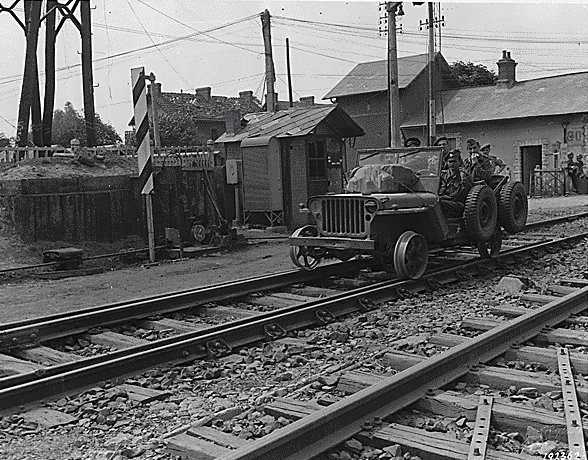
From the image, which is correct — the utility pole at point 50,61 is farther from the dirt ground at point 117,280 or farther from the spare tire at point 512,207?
the spare tire at point 512,207

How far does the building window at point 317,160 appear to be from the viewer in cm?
1867

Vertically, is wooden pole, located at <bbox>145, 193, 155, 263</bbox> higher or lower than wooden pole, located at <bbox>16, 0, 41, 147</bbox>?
lower

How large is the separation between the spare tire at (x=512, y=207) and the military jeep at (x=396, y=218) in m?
0.02

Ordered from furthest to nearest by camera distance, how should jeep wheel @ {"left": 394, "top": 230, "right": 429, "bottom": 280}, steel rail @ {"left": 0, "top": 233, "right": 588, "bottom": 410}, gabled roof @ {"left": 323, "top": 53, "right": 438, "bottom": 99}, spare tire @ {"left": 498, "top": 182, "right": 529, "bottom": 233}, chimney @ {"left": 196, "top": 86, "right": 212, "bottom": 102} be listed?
chimney @ {"left": 196, "top": 86, "right": 212, "bottom": 102} < gabled roof @ {"left": 323, "top": 53, "right": 438, "bottom": 99} < spare tire @ {"left": 498, "top": 182, "right": 529, "bottom": 233} < jeep wheel @ {"left": 394, "top": 230, "right": 429, "bottom": 280} < steel rail @ {"left": 0, "top": 233, "right": 588, "bottom": 410}

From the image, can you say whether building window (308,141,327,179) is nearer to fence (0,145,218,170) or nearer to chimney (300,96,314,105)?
fence (0,145,218,170)

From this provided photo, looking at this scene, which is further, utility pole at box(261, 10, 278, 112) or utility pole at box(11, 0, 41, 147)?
utility pole at box(261, 10, 278, 112)

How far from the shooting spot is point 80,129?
44.8 meters

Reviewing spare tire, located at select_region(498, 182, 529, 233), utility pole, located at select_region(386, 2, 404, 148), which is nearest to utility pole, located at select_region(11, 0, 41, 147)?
spare tire, located at select_region(498, 182, 529, 233)

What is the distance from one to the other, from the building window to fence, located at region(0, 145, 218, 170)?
2594mm

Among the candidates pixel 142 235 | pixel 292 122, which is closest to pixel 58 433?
pixel 142 235

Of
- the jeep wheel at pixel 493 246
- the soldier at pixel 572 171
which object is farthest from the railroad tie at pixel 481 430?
the soldier at pixel 572 171

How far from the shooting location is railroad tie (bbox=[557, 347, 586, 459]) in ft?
12.9

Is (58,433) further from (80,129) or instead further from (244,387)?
(80,129)

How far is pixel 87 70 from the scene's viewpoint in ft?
55.0
